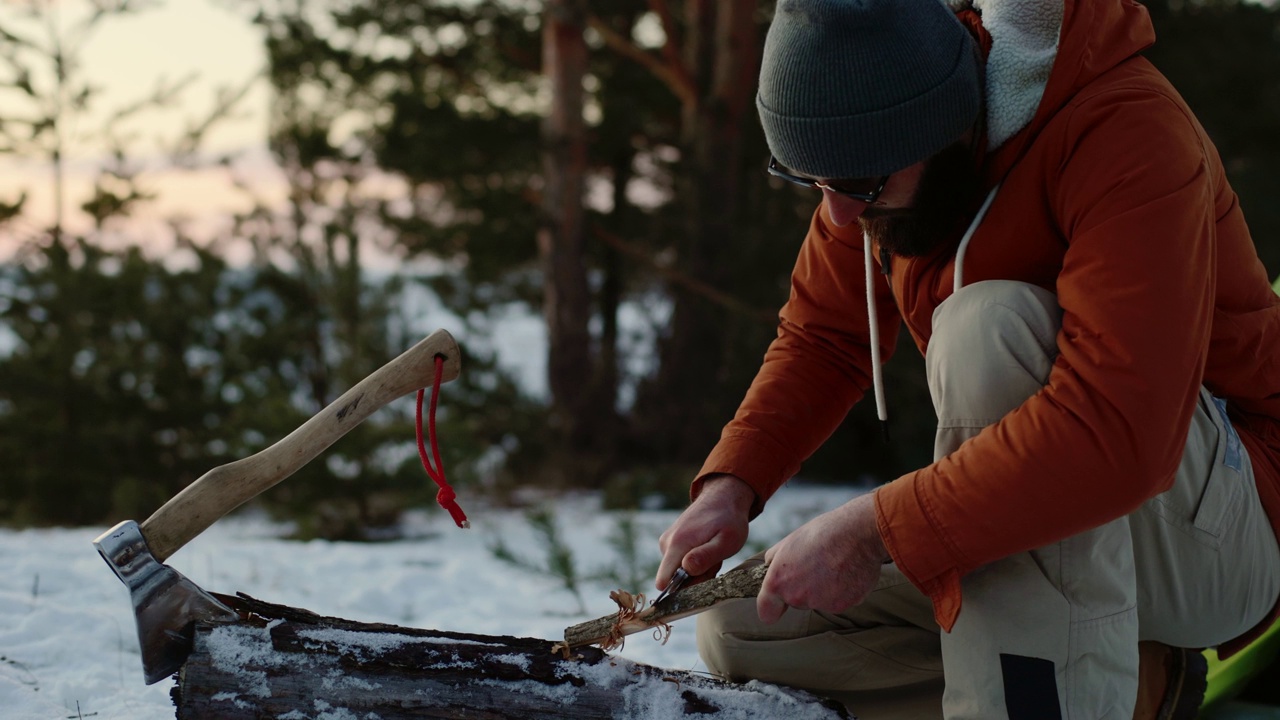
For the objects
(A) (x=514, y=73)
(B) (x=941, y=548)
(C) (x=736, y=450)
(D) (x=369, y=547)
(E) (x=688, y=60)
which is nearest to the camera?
(B) (x=941, y=548)

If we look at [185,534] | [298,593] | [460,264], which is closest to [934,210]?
[185,534]

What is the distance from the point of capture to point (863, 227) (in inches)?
73.4

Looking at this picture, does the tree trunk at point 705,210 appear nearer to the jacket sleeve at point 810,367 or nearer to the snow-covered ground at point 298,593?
the snow-covered ground at point 298,593

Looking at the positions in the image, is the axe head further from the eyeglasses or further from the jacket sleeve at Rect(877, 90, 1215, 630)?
the eyeglasses

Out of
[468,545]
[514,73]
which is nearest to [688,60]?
[514,73]

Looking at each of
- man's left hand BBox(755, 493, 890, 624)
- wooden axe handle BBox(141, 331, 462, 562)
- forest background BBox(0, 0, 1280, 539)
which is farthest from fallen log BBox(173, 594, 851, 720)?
forest background BBox(0, 0, 1280, 539)

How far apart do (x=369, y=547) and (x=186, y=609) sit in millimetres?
3164

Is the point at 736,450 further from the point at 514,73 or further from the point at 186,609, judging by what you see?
the point at 514,73

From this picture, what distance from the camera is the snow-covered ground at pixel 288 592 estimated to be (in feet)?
7.66

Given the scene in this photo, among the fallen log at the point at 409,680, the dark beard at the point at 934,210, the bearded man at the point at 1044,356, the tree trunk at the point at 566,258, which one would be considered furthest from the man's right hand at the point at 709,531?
the tree trunk at the point at 566,258

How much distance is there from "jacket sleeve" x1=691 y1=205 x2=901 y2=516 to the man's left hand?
16.3 inches

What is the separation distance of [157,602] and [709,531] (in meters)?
0.96

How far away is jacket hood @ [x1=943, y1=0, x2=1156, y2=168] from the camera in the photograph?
63.7 inches

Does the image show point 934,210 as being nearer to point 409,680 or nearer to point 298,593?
point 409,680
